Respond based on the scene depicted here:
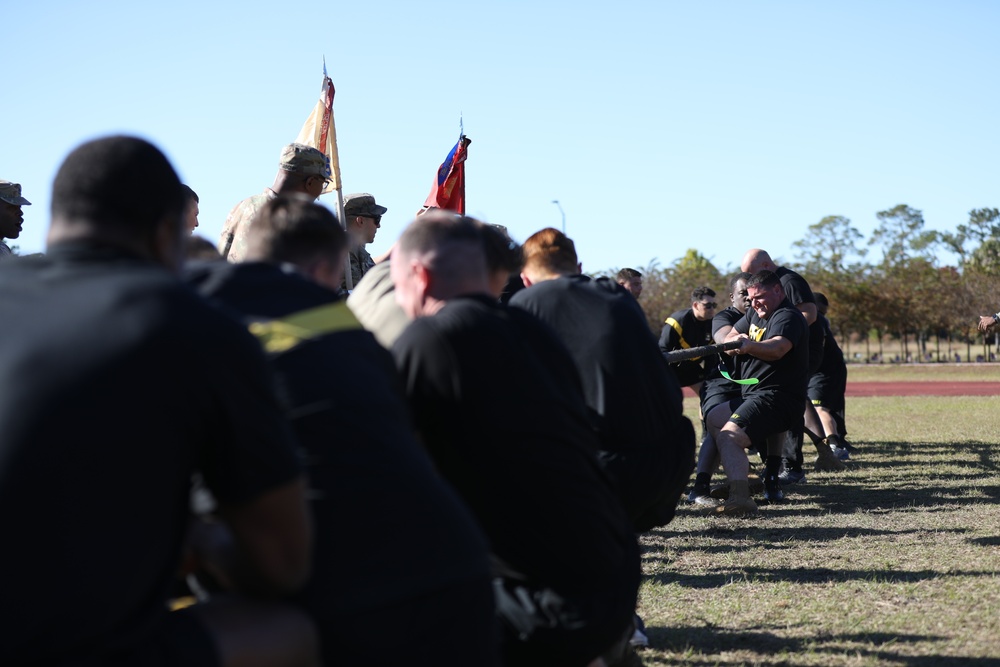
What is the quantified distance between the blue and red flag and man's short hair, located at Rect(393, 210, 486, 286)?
5605 mm

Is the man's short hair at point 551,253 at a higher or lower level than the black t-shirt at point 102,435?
higher

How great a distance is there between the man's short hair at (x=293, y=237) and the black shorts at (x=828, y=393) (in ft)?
36.4

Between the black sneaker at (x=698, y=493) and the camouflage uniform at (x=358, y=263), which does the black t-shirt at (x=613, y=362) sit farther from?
the black sneaker at (x=698, y=493)

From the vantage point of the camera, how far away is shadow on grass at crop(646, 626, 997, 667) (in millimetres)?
5059

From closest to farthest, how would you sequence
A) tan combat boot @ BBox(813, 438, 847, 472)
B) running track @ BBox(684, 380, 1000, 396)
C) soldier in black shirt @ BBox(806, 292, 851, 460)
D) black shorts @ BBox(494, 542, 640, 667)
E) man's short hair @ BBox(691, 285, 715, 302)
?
1. black shorts @ BBox(494, 542, 640, 667)
2. man's short hair @ BBox(691, 285, 715, 302)
3. tan combat boot @ BBox(813, 438, 847, 472)
4. soldier in black shirt @ BBox(806, 292, 851, 460)
5. running track @ BBox(684, 380, 1000, 396)

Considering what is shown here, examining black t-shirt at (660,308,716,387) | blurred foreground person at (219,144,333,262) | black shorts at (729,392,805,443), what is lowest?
black shorts at (729,392,805,443)

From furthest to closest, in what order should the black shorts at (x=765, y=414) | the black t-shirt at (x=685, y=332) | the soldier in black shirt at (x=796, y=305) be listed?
the black t-shirt at (x=685, y=332) → the soldier in black shirt at (x=796, y=305) → the black shorts at (x=765, y=414)

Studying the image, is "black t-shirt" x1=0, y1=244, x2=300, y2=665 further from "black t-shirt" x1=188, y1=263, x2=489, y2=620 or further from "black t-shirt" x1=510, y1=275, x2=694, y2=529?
"black t-shirt" x1=510, y1=275, x2=694, y2=529

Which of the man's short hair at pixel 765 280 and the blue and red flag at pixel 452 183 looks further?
the man's short hair at pixel 765 280

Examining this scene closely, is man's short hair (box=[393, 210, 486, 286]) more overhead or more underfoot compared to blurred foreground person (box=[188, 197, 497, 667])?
more overhead

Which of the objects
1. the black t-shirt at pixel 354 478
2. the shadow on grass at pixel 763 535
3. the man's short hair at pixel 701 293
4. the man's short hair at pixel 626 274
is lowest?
the shadow on grass at pixel 763 535

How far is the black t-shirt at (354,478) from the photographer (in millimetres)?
2389

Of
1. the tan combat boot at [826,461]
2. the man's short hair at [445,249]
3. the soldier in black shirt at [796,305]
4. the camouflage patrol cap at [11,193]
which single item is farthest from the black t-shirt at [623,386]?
the tan combat boot at [826,461]

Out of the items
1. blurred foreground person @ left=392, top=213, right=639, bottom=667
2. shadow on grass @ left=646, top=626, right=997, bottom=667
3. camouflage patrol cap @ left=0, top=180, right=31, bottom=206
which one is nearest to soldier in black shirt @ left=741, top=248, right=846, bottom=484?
shadow on grass @ left=646, top=626, right=997, bottom=667
